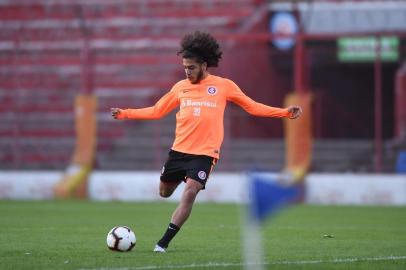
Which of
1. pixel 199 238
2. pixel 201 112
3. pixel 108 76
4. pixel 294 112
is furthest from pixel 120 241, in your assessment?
pixel 108 76

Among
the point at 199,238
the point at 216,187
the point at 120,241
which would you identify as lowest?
the point at 216,187

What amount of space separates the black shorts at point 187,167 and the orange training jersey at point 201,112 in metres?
0.06

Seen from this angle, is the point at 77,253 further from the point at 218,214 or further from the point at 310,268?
the point at 218,214

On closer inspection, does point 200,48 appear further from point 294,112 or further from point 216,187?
point 216,187

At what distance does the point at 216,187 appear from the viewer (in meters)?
22.4

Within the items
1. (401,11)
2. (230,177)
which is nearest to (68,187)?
(230,177)

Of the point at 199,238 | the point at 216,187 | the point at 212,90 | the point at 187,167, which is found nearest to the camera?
the point at 187,167

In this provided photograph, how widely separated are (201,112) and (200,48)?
2.25ft

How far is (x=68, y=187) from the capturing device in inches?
897

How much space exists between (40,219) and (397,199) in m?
8.82

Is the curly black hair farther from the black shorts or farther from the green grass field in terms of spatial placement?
the green grass field

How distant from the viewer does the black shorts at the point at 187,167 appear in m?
10.4

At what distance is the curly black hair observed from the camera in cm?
1064

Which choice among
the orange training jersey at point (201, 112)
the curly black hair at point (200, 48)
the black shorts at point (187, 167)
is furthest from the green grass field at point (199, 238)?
the curly black hair at point (200, 48)
